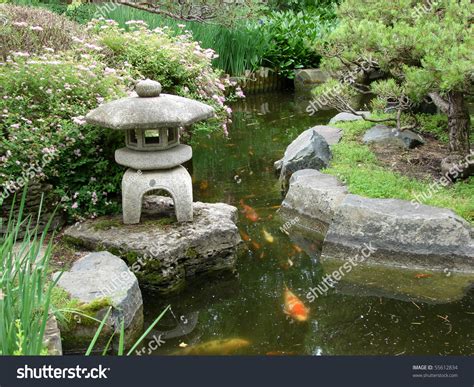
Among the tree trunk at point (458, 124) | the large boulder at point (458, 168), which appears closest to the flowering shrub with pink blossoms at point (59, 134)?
the large boulder at point (458, 168)

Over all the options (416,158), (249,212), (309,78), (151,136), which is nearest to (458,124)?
(416,158)

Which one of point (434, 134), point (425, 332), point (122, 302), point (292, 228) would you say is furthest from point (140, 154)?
point (434, 134)

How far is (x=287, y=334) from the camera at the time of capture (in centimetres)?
443

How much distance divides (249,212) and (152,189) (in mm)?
1643

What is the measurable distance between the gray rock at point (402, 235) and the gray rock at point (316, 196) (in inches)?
11.5

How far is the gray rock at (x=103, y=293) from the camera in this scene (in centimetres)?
412

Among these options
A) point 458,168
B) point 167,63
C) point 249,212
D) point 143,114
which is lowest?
point 249,212

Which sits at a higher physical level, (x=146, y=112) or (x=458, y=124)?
(x=146, y=112)

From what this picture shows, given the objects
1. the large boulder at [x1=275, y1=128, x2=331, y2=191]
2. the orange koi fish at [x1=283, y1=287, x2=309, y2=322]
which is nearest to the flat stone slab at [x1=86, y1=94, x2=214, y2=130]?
the orange koi fish at [x1=283, y1=287, x2=309, y2=322]

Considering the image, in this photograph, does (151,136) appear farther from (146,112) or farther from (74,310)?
(74,310)

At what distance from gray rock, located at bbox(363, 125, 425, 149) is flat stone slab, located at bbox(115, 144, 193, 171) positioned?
3.05 m

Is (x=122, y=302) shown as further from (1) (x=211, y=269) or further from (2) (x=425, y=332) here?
(2) (x=425, y=332)

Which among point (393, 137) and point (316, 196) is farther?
point (393, 137)

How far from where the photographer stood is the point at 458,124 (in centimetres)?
677
